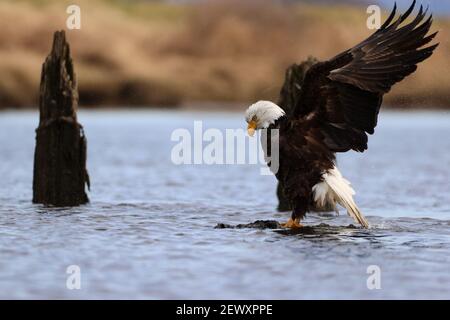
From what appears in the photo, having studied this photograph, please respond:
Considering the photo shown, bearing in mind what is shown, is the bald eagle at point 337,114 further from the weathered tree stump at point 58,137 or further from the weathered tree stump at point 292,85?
the weathered tree stump at point 58,137

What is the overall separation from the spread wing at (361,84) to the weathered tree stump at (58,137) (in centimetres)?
369

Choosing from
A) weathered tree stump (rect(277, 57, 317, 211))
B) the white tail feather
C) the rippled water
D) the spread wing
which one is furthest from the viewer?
weathered tree stump (rect(277, 57, 317, 211))

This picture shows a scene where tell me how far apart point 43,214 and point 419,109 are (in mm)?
54920

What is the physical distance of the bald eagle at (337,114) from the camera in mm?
12219

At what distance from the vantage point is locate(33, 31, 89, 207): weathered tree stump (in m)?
14.7

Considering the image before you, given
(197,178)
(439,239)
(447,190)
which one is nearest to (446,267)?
(439,239)

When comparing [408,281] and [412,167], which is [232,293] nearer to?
[408,281]

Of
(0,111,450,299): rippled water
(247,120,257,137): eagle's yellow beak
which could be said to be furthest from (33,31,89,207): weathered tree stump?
(247,120,257,137): eagle's yellow beak

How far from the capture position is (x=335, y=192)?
12359 millimetres

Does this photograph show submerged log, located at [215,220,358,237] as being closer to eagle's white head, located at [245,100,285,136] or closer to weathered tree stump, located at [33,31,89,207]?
eagle's white head, located at [245,100,285,136]

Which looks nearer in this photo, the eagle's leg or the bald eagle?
the bald eagle

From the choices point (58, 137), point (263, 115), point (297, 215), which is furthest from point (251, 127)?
point (58, 137)

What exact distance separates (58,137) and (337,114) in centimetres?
424
